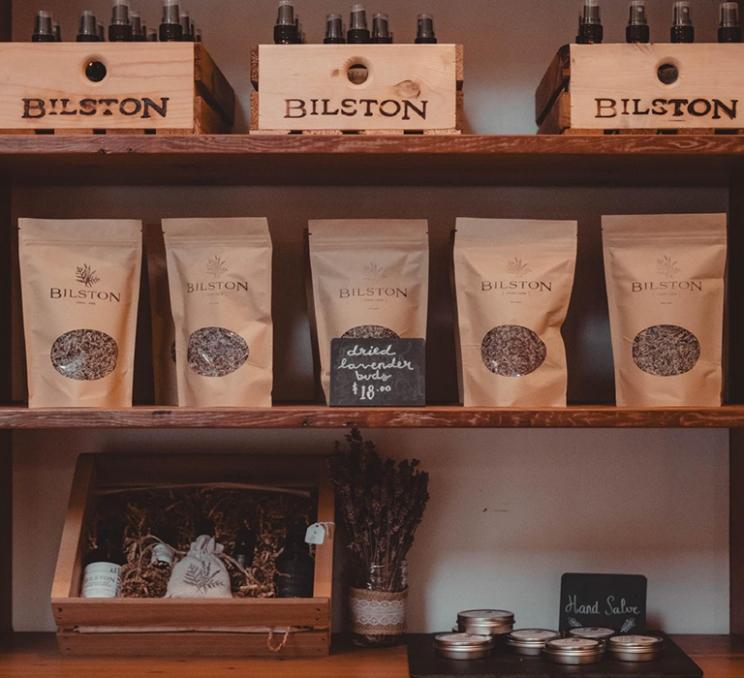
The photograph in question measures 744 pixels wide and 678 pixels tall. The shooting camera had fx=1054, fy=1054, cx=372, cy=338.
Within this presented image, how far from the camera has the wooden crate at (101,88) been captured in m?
1.71

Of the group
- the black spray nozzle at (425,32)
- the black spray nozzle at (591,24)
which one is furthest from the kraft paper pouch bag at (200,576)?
the black spray nozzle at (591,24)

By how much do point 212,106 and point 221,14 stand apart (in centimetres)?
31

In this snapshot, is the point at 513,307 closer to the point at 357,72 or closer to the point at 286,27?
the point at 357,72

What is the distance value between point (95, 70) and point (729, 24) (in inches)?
41.6

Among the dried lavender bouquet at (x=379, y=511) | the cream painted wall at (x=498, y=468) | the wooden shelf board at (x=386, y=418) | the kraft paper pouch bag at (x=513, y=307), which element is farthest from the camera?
the cream painted wall at (x=498, y=468)

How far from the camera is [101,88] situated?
5.62ft

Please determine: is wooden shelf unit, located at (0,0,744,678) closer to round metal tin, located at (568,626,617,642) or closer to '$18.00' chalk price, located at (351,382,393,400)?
'$18.00' chalk price, located at (351,382,393,400)

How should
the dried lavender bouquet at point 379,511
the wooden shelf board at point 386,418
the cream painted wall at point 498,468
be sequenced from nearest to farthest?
the wooden shelf board at point 386,418, the dried lavender bouquet at point 379,511, the cream painted wall at point 498,468

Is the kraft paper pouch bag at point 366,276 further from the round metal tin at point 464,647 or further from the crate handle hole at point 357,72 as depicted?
the round metal tin at point 464,647

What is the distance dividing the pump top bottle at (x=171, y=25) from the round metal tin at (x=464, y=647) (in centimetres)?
111

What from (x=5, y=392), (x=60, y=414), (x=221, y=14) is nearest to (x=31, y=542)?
(x=5, y=392)

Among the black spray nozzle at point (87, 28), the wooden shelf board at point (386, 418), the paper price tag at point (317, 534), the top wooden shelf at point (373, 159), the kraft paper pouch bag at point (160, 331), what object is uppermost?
the black spray nozzle at point (87, 28)

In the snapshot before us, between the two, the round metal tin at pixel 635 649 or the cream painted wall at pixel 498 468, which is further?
the cream painted wall at pixel 498 468

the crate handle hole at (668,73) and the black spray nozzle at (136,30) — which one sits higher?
the black spray nozzle at (136,30)
